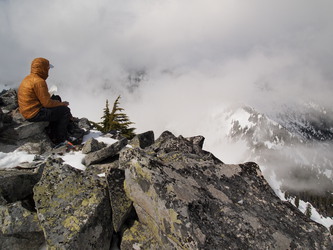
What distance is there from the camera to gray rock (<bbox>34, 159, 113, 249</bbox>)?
5.47m

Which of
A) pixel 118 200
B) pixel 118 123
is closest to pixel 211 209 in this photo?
pixel 118 200

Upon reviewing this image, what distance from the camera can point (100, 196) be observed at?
20.6 ft

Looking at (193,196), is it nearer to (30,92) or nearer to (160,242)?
(160,242)

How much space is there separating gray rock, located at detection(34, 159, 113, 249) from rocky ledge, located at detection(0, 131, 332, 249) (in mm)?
23

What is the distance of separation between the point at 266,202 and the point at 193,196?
8.00 ft

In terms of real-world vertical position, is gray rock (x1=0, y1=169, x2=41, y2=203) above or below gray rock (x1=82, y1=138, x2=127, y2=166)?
below

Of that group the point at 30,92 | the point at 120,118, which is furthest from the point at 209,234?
the point at 120,118

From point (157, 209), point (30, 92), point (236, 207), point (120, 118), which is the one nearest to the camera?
point (157, 209)

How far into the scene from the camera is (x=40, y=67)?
11.7m

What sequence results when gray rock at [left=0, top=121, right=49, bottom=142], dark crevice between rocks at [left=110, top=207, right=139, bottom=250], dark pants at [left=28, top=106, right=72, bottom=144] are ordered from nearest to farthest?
dark crevice between rocks at [left=110, top=207, right=139, bottom=250] → dark pants at [left=28, top=106, right=72, bottom=144] → gray rock at [left=0, top=121, right=49, bottom=142]

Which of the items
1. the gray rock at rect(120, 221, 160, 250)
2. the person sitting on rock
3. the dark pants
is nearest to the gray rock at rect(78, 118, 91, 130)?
the dark pants

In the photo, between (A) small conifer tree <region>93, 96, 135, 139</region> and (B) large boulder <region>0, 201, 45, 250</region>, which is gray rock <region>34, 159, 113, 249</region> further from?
(A) small conifer tree <region>93, 96, 135, 139</region>

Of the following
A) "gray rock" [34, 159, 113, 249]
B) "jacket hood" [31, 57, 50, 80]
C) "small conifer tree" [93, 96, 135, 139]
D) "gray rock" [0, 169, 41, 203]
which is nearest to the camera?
"gray rock" [34, 159, 113, 249]

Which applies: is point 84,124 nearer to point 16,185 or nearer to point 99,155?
point 99,155
